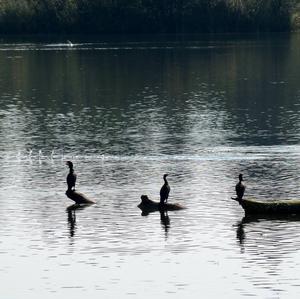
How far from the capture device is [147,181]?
75.9 metres

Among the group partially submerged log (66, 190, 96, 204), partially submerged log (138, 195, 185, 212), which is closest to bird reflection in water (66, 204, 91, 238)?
partially submerged log (66, 190, 96, 204)

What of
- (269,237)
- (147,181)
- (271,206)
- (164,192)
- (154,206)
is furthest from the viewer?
(147,181)

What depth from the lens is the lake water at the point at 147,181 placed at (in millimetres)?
52844

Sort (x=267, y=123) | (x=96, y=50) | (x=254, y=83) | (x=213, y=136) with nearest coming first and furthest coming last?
(x=213, y=136) → (x=267, y=123) → (x=254, y=83) → (x=96, y=50)

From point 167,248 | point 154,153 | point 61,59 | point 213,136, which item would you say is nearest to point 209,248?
point 167,248

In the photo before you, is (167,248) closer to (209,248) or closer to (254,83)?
(209,248)

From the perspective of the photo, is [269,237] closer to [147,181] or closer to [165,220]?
[165,220]

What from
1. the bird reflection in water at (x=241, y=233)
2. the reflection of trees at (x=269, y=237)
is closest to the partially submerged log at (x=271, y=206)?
the reflection of trees at (x=269, y=237)

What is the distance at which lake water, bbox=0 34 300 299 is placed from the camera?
173ft

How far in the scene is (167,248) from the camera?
57.6 meters

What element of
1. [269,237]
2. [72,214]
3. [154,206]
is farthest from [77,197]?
[269,237]

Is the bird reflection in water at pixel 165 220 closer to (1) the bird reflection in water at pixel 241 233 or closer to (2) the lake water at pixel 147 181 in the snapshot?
(2) the lake water at pixel 147 181

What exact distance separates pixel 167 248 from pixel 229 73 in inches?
4030

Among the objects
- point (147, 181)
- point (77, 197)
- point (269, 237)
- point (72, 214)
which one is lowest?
point (147, 181)
